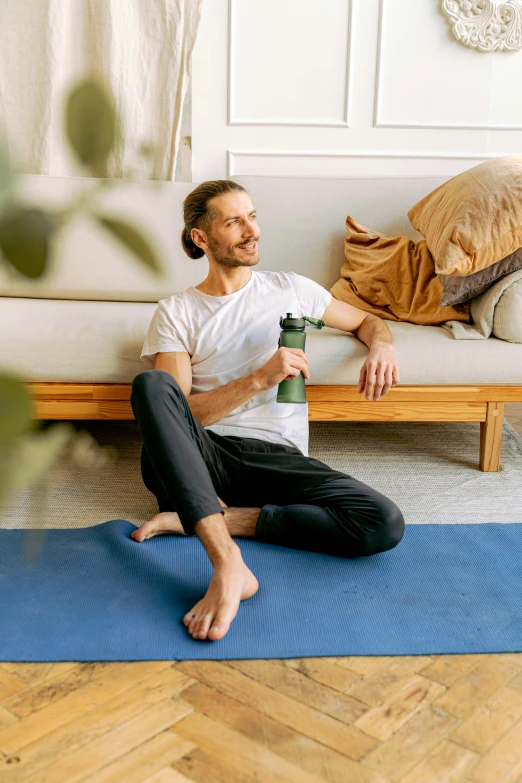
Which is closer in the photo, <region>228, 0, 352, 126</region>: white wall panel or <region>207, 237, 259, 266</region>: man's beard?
<region>207, 237, 259, 266</region>: man's beard

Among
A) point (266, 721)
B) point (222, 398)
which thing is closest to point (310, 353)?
point (222, 398)

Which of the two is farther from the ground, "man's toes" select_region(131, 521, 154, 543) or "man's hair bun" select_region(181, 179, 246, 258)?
"man's hair bun" select_region(181, 179, 246, 258)

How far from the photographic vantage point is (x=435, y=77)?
9.66ft

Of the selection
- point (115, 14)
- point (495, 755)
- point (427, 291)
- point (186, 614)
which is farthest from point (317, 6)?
point (495, 755)

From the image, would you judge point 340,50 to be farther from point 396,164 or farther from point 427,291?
point 427,291

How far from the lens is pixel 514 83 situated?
2967mm

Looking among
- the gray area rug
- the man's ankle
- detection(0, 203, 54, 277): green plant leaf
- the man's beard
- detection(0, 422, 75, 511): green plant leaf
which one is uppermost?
detection(0, 203, 54, 277): green plant leaf

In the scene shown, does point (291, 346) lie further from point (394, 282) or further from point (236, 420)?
point (394, 282)

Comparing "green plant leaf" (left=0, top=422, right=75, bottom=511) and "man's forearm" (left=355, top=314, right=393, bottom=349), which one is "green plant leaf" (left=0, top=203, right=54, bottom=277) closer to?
"green plant leaf" (left=0, top=422, right=75, bottom=511)

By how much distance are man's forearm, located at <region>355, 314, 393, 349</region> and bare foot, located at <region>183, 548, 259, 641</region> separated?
0.79m

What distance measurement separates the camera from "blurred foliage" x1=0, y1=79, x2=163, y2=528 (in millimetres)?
Result: 189

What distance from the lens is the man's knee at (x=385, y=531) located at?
5.49 ft

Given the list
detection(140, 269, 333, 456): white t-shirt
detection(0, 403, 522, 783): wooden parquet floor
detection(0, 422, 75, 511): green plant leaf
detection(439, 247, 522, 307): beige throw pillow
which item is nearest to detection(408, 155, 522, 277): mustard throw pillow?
detection(439, 247, 522, 307): beige throw pillow

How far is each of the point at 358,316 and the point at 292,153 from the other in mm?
1091
